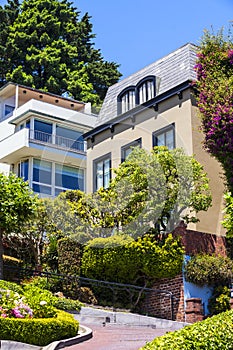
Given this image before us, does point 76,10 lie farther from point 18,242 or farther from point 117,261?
point 117,261

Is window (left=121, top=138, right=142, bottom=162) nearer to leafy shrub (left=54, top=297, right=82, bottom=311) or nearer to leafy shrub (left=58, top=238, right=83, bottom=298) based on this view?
leafy shrub (left=58, top=238, right=83, bottom=298)

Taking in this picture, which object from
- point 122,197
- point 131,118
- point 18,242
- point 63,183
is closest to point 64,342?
point 122,197

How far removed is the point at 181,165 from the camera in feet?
66.8

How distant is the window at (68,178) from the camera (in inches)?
1236

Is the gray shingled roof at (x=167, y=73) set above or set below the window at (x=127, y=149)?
above

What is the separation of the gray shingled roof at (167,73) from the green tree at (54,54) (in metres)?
14.6

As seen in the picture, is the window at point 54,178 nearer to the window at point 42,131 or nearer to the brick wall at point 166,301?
the window at point 42,131

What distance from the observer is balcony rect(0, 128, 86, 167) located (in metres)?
30.5

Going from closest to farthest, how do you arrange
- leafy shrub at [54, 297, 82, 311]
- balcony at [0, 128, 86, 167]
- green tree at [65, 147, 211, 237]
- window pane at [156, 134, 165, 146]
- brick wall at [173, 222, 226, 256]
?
leafy shrub at [54, 297, 82, 311] < brick wall at [173, 222, 226, 256] < green tree at [65, 147, 211, 237] < window pane at [156, 134, 165, 146] < balcony at [0, 128, 86, 167]

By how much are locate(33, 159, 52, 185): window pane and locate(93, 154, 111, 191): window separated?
5.13m

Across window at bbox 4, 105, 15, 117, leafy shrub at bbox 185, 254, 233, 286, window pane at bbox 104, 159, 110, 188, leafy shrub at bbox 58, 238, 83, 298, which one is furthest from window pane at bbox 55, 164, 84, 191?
leafy shrub at bbox 185, 254, 233, 286

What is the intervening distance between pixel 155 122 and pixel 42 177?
912 cm

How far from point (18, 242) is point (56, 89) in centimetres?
2059

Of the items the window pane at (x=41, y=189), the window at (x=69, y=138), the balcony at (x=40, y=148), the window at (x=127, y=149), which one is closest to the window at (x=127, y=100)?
the window at (x=127, y=149)
